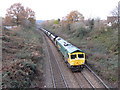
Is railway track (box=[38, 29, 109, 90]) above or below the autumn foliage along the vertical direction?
below

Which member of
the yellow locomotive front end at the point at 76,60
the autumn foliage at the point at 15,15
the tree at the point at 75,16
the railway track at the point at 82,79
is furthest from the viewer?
the tree at the point at 75,16

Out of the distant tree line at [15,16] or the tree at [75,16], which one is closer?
the distant tree line at [15,16]

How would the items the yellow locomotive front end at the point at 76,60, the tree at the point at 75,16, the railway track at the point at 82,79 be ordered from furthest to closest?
the tree at the point at 75,16, the yellow locomotive front end at the point at 76,60, the railway track at the point at 82,79

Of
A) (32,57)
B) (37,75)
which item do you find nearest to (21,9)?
(32,57)

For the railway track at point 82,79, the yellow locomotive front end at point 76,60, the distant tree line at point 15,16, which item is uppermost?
the distant tree line at point 15,16

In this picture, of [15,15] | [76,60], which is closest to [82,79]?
[76,60]

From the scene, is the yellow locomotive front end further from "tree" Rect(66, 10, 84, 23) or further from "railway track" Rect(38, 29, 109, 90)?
"tree" Rect(66, 10, 84, 23)

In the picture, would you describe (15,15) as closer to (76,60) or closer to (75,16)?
(75,16)

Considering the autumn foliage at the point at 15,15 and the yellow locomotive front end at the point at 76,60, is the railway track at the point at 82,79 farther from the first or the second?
the autumn foliage at the point at 15,15

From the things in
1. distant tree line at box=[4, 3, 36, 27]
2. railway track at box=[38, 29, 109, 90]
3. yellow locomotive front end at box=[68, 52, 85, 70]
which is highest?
distant tree line at box=[4, 3, 36, 27]

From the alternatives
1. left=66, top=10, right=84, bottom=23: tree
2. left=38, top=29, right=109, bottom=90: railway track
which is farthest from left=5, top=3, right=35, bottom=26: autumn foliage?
left=38, top=29, right=109, bottom=90: railway track

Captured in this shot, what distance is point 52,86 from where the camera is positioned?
9.66 metres

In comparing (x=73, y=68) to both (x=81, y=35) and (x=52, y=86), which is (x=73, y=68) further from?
(x=81, y=35)

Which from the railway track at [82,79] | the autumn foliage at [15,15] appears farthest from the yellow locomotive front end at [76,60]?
the autumn foliage at [15,15]
